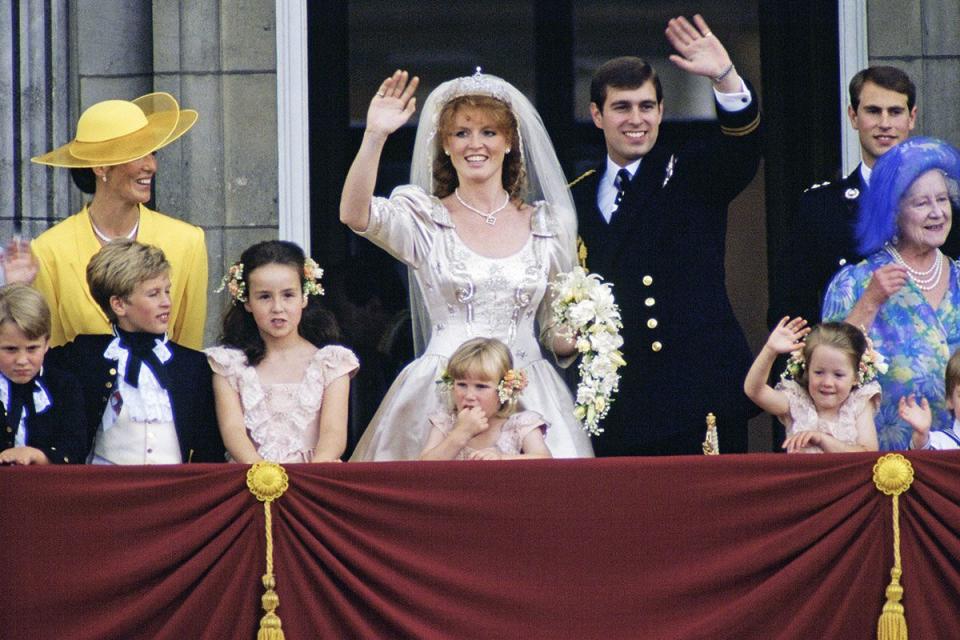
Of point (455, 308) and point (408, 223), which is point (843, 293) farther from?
point (408, 223)

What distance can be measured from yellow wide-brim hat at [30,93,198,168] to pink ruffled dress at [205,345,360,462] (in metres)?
0.82

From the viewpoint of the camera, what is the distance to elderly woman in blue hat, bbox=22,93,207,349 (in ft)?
21.4

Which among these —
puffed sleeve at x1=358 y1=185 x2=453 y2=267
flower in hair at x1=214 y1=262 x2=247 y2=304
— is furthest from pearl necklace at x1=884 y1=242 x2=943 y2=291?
flower in hair at x1=214 y1=262 x2=247 y2=304

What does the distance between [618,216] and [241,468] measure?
5.75 feet

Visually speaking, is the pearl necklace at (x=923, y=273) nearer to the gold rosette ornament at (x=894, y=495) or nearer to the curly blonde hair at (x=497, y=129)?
the gold rosette ornament at (x=894, y=495)

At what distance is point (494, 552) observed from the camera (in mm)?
5512

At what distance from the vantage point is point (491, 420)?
617 centimetres

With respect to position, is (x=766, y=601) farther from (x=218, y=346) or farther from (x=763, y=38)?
(x=763, y=38)

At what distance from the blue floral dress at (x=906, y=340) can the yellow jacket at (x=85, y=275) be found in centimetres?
212

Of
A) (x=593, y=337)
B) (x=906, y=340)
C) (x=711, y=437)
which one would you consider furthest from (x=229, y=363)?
(x=906, y=340)

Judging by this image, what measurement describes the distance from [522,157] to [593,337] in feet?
2.63

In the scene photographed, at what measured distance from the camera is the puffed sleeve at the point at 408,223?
6449 millimetres

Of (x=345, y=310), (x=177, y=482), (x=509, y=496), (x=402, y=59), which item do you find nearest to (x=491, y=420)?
(x=509, y=496)

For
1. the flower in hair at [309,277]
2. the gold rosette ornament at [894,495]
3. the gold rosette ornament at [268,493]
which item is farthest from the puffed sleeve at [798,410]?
the gold rosette ornament at [268,493]
